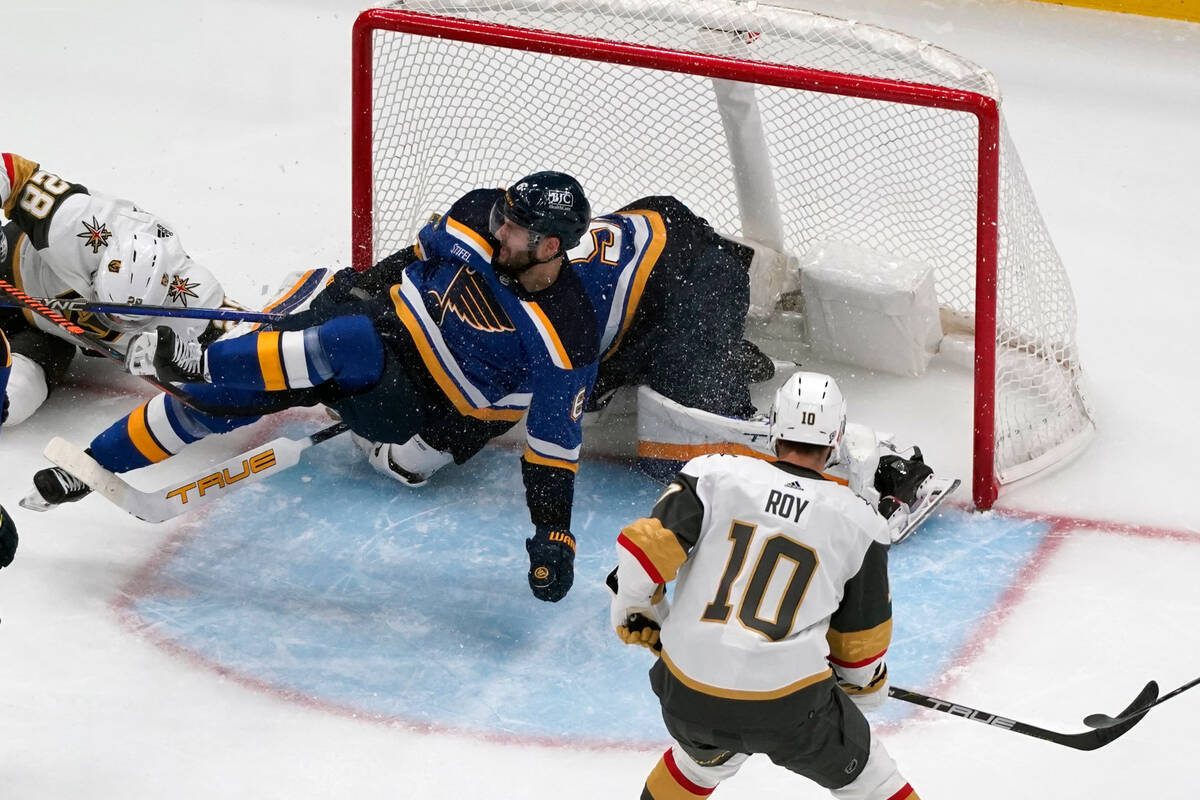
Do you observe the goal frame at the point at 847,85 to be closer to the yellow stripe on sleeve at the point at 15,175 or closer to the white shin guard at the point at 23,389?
the yellow stripe on sleeve at the point at 15,175

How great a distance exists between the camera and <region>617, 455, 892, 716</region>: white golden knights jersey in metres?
2.22

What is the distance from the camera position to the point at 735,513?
7.31ft

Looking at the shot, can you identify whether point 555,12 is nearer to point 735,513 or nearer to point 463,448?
point 463,448

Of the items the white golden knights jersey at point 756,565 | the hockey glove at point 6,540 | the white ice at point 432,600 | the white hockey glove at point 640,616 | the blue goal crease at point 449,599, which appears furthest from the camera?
the blue goal crease at point 449,599

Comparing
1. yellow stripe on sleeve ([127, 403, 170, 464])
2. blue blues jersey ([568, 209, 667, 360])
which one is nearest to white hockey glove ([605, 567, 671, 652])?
blue blues jersey ([568, 209, 667, 360])

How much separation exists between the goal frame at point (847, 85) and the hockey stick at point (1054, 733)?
99cm

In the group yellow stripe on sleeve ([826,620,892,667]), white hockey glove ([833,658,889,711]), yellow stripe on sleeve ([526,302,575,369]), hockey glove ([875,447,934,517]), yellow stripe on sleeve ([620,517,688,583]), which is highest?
yellow stripe on sleeve ([620,517,688,583])

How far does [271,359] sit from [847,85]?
135cm

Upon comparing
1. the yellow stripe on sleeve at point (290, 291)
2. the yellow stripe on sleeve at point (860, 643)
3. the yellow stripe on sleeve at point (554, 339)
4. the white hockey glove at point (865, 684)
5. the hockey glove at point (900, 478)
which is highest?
the yellow stripe on sleeve at point (554, 339)

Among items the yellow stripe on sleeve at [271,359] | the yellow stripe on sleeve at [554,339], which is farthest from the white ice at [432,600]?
the yellow stripe on sleeve at [554,339]

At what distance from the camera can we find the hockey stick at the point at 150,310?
3586 millimetres

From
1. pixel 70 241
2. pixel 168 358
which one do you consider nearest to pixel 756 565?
pixel 168 358

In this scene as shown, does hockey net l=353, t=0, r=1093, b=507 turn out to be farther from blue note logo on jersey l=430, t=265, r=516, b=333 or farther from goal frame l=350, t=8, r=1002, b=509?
blue note logo on jersey l=430, t=265, r=516, b=333

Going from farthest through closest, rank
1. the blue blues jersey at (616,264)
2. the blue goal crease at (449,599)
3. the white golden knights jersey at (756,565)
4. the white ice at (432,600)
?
1. the blue blues jersey at (616,264)
2. the blue goal crease at (449,599)
3. the white ice at (432,600)
4. the white golden knights jersey at (756,565)
